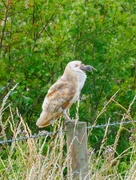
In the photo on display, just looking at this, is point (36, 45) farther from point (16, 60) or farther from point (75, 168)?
point (75, 168)

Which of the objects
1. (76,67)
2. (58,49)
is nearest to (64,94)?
(76,67)

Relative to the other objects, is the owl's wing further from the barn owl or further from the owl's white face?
the owl's white face

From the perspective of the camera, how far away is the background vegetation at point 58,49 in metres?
8.45

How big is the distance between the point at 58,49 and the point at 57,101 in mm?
2795

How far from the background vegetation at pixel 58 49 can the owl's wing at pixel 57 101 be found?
2538mm

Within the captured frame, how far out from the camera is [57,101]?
5.75 metres

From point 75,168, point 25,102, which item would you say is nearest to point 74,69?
point 75,168

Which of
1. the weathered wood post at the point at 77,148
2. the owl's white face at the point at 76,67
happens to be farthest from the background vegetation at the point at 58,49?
the weathered wood post at the point at 77,148

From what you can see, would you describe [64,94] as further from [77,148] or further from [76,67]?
[77,148]

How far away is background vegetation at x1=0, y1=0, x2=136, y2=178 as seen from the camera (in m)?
8.45

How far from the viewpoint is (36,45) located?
8.68 m

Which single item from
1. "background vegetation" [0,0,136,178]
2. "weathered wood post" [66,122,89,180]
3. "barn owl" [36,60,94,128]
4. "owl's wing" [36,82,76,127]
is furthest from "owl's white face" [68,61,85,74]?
"background vegetation" [0,0,136,178]

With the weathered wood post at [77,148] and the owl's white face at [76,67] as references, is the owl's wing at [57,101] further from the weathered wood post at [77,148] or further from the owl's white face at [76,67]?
the weathered wood post at [77,148]

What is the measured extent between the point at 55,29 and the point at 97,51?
22.8 inches
